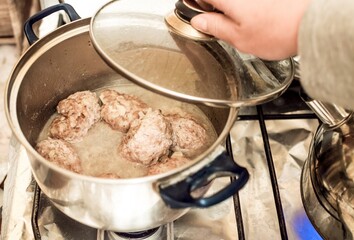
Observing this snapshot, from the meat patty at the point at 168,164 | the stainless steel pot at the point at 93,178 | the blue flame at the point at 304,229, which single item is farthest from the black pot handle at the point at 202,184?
the blue flame at the point at 304,229

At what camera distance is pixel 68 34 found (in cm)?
72

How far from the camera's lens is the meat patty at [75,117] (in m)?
0.73

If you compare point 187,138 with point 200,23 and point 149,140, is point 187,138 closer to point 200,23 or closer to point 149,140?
point 149,140

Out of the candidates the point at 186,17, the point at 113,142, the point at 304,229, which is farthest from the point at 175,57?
the point at 304,229

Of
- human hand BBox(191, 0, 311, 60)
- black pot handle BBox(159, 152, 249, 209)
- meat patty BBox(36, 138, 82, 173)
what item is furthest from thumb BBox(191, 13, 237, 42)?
meat patty BBox(36, 138, 82, 173)

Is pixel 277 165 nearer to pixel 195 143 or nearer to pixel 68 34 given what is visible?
pixel 195 143

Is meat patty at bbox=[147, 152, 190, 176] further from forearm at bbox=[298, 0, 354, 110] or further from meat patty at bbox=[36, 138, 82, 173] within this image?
forearm at bbox=[298, 0, 354, 110]

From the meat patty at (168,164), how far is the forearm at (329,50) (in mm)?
233

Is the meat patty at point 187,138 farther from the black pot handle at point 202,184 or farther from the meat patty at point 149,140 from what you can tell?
the black pot handle at point 202,184

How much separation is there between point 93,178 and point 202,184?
127mm

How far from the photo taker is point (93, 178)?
1.61 ft

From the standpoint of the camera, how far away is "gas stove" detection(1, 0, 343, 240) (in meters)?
0.67

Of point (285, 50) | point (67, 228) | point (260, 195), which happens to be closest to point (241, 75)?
point (285, 50)

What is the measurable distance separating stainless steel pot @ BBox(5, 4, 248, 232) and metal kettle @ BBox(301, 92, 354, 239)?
147mm
